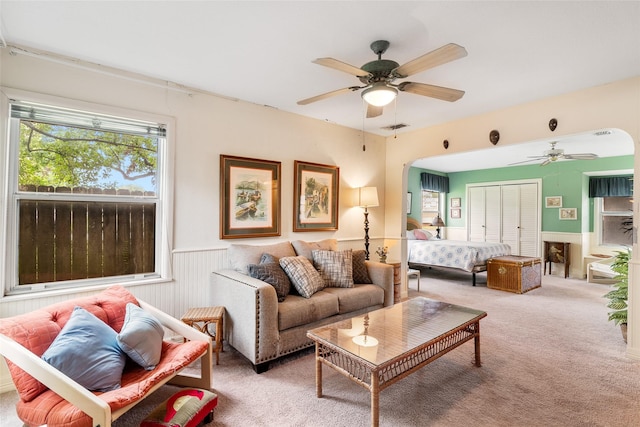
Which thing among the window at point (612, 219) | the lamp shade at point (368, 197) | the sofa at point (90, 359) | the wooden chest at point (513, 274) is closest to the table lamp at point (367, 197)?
the lamp shade at point (368, 197)

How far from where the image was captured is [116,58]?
244cm

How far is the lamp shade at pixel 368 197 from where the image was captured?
4.20 meters

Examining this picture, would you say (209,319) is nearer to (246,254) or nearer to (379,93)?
(246,254)

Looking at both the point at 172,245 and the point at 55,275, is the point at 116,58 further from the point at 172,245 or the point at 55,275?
the point at 55,275

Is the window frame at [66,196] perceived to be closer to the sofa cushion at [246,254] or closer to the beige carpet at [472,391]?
the sofa cushion at [246,254]

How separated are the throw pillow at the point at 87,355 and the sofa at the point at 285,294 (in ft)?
2.95

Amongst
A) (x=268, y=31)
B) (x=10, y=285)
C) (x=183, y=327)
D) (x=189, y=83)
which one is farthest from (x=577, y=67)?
(x=10, y=285)

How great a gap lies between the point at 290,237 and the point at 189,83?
→ 1.99 metres

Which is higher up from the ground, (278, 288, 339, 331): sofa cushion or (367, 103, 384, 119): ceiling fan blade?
(367, 103, 384, 119): ceiling fan blade

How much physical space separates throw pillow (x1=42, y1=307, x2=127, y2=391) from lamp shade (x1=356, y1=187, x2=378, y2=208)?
317cm

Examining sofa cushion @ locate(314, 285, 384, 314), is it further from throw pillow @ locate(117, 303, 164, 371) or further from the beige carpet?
throw pillow @ locate(117, 303, 164, 371)

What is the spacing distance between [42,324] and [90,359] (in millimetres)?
380

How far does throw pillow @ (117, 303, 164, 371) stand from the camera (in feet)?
5.78

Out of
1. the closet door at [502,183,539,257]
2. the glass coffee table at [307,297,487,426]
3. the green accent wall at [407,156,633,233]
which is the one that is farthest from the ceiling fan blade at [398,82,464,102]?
the closet door at [502,183,539,257]
